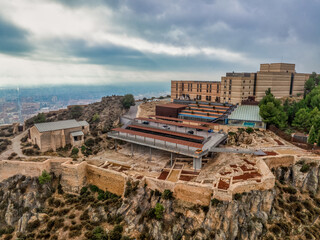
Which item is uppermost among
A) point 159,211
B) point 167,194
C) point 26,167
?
point 26,167

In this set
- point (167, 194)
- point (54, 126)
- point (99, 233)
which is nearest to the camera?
point (99, 233)

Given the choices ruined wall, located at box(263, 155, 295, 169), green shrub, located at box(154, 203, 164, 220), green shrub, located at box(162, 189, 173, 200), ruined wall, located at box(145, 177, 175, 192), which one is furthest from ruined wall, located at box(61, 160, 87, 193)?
ruined wall, located at box(263, 155, 295, 169)

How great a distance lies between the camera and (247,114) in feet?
171

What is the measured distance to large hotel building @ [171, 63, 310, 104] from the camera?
6288 centimetres

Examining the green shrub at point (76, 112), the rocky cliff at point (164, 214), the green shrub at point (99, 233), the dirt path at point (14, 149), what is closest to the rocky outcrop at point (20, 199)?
the rocky cliff at point (164, 214)

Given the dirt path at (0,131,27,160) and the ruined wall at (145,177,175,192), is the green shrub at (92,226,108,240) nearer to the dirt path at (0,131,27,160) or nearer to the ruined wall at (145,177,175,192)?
the ruined wall at (145,177,175,192)

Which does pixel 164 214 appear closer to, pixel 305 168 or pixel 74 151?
pixel 305 168

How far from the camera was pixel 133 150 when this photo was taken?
1902 inches

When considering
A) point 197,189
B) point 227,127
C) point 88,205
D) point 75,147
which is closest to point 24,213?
point 88,205

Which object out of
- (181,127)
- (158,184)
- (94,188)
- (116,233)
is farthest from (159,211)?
(181,127)

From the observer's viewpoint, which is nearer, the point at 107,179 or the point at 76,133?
the point at 107,179

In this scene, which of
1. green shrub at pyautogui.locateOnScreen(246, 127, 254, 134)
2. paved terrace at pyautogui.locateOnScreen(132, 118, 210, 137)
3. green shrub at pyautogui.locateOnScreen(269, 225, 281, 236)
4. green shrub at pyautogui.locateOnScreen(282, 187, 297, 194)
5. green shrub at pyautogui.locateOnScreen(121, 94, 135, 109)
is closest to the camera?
green shrub at pyautogui.locateOnScreen(269, 225, 281, 236)

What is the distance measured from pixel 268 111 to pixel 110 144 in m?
41.3

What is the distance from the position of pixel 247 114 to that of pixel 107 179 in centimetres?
3903
